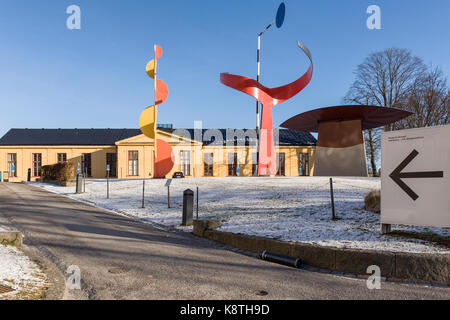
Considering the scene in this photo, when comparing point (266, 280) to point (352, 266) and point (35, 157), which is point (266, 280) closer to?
point (352, 266)

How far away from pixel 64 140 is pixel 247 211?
4246cm

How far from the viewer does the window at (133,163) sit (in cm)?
4053

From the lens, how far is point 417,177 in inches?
220

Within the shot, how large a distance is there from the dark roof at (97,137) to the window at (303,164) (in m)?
1.73

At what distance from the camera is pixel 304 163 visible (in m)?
43.4

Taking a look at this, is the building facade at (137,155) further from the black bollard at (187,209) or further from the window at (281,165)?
the black bollard at (187,209)

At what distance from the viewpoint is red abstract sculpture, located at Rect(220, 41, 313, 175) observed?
78.9 feet

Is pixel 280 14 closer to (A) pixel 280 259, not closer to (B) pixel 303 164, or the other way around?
(B) pixel 303 164

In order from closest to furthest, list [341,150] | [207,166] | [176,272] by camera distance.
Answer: [176,272], [341,150], [207,166]

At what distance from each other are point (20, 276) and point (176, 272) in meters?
2.05

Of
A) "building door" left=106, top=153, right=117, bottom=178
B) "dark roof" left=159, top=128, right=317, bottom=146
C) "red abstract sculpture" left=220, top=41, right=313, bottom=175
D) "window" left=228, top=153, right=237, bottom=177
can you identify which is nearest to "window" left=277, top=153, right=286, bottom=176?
"dark roof" left=159, top=128, right=317, bottom=146

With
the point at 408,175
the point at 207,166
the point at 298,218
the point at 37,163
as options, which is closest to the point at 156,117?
the point at 207,166

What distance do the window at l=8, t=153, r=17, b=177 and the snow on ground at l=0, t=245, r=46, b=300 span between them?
4446 cm
